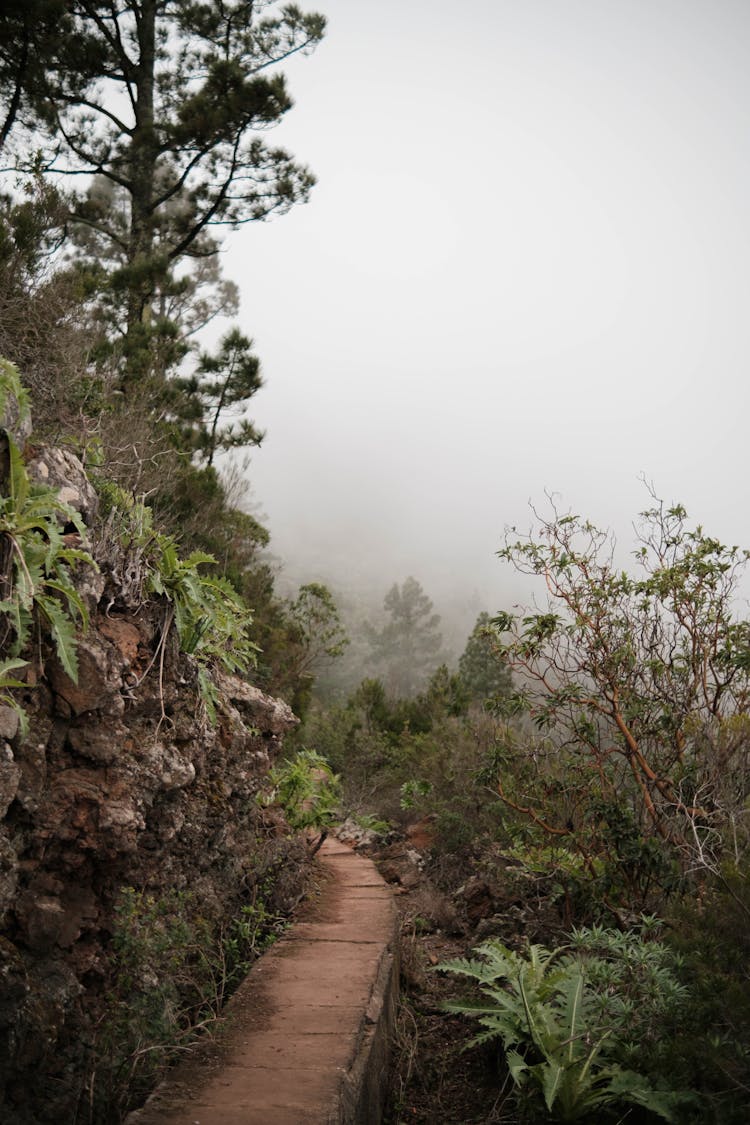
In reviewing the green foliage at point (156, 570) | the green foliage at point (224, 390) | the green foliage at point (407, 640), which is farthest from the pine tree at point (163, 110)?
the green foliage at point (407, 640)

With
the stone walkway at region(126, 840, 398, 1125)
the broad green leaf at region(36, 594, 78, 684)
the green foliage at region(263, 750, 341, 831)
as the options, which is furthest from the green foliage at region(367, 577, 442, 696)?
the broad green leaf at region(36, 594, 78, 684)

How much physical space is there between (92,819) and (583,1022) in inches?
101

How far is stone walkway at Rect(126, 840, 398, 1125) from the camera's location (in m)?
2.99

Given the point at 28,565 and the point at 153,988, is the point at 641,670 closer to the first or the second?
the point at 153,988

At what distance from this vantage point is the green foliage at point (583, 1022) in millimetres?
3367

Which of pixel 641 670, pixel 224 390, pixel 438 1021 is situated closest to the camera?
pixel 438 1021

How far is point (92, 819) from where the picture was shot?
3.46m

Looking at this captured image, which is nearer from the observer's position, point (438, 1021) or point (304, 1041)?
point (304, 1041)

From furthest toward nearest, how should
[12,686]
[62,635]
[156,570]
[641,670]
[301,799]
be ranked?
[301,799] < [641,670] < [156,570] < [62,635] < [12,686]

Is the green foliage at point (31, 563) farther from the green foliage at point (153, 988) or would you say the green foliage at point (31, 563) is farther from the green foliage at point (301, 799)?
the green foliage at point (301, 799)

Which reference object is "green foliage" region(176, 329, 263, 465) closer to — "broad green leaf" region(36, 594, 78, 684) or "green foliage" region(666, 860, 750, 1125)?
"broad green leaf" region(36, 594, 78, 684)

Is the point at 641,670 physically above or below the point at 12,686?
above

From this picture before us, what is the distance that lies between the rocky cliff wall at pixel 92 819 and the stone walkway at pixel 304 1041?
1.46 ft

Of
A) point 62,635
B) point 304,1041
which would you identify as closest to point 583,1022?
point 304,1041
